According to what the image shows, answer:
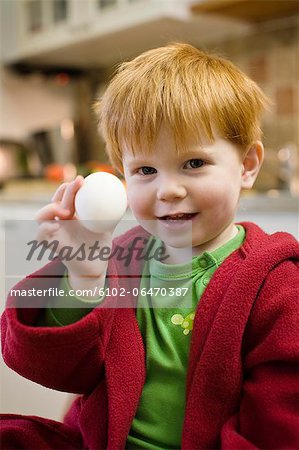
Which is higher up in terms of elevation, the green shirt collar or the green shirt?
the green shirt collar

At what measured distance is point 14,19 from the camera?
9.45ft

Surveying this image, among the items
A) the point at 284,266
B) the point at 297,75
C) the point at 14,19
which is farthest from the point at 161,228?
the point at 14,19

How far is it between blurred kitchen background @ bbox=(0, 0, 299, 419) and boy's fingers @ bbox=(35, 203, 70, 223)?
1.00m

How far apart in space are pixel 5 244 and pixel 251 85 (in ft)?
1.16

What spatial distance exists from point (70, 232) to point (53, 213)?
0.02 meters

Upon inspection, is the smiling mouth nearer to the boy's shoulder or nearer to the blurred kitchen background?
the boy's shoulder

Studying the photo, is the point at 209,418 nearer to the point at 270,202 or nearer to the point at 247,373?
the point at 247,373

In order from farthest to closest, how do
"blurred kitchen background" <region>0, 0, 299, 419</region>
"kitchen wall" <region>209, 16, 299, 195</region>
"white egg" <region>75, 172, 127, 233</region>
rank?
1. "kitchen wall" <region>209, 16, 299, 195</region>
2. "blurred kitchen background" <region>0, 0, 299, 419</region>
3. "white egg" <region>75, 172, 127, 233</region>

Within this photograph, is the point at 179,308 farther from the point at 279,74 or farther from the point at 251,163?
the point at 279,74

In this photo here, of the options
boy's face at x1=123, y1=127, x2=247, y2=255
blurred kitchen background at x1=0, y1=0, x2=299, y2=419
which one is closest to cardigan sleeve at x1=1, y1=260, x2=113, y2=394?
boy's face at x1=123, y1=127, x2=247, y2=255

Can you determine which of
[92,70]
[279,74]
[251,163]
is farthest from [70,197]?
[92,70]

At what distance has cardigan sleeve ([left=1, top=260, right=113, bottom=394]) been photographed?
616mm

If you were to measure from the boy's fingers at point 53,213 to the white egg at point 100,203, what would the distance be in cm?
2

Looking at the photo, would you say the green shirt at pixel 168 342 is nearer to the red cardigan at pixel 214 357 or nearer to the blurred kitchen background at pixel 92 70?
the red cardigan at pixel 214 357
